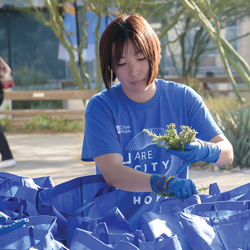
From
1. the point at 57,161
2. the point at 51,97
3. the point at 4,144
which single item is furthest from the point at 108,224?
the point at 51,97

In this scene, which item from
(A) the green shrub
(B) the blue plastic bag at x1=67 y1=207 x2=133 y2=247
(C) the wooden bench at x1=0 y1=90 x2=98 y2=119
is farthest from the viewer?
(C) the wooden bench at x1=0 y1=90 x2=98 y2=119

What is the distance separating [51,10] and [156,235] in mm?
7705

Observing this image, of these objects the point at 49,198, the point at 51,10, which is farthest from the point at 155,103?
the point at 51,10

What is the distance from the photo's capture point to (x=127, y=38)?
1.62m

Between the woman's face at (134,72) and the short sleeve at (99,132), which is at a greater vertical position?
the woman's face at (134,72)

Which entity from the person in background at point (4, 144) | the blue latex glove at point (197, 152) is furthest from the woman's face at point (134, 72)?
the person in background at point (4, 144)

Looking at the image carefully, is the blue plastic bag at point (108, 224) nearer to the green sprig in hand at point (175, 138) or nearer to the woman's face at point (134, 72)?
the green sprig in hand at point (175, 138)

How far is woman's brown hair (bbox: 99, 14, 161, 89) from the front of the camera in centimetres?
162

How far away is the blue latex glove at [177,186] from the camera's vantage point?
1.36 m

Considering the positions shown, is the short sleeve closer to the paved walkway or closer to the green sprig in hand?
the green sprig in hand

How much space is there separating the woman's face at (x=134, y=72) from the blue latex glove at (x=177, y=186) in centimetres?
48

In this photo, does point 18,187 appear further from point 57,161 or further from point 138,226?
point 57,161

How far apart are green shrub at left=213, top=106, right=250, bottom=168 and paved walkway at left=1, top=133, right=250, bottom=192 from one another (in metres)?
0.41

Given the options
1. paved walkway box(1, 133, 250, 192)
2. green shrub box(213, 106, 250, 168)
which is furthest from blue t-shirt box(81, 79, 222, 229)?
green shrub box(213, 106, 250, 168)
